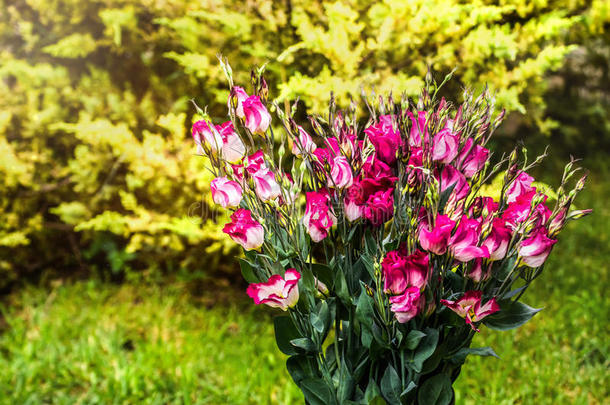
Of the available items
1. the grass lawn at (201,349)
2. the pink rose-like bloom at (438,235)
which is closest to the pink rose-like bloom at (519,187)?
the pink rose-like bloom at (438,235)

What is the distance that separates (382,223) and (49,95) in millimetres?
2860

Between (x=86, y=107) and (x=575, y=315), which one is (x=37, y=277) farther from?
(x=575, y=315)

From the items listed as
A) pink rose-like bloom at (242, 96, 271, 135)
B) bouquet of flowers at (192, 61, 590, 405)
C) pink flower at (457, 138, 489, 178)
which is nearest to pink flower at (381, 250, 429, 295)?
bouquet of flowers at (192, 61, 590, 405)

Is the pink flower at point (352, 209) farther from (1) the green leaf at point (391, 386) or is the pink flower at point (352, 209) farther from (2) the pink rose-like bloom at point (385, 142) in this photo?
(1) the green leaf at point (391, 386)

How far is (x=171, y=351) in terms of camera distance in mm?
2438

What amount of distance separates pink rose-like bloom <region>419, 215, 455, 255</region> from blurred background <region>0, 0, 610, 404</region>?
110cm

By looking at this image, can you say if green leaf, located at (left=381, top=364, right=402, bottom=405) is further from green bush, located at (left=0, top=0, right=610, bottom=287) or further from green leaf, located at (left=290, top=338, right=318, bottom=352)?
green bush, located at (left=0, top=0, right=610, bottom=287)

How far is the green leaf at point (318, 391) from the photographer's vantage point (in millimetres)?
959

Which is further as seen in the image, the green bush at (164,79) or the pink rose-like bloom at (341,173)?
the green bush at (164,79)

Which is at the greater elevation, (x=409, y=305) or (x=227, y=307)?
(x=409, y=305)

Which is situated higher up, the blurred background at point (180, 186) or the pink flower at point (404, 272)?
the pink flower at point (404, 272)

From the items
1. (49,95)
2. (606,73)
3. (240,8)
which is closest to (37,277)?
(49,95)

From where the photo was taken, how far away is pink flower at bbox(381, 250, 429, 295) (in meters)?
0.80

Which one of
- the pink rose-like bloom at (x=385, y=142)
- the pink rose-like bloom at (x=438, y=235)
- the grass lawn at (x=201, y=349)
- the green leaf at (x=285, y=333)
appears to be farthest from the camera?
the grass lawn at (x=201, y=349)
